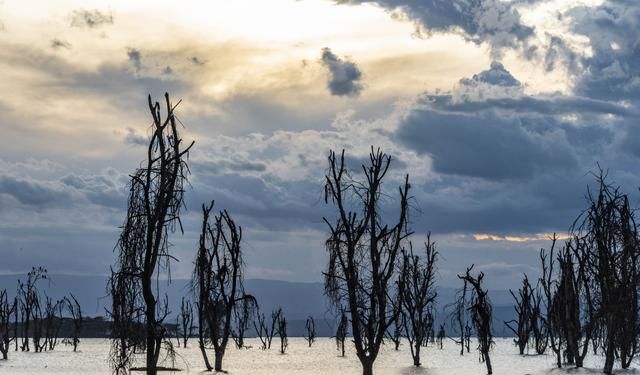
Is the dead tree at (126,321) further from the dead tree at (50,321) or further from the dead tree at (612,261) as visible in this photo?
the dead tree at (50,321)

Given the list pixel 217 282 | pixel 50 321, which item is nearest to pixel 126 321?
pixel 217 282

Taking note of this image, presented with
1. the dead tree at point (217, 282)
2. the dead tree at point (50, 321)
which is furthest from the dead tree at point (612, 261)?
the dead tree at point (50, 321)

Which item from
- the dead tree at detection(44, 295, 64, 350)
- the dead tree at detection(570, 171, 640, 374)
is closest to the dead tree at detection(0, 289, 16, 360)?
the dead tree at detection(44, 295, 64, 350)

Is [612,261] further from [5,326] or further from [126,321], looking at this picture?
[5,326]

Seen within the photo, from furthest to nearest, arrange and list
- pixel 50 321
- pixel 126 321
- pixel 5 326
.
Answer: pixel 50 321 < pixel 5 326 < pixel 126 321

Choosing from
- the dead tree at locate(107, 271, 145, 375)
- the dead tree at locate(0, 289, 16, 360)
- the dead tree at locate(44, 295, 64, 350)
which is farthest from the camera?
the dead tree at locate(44, 295, 64, 350)

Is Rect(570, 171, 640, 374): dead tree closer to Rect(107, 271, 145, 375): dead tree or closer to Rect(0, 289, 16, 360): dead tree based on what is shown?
Rect(107, 271, 145, 375): dead tree

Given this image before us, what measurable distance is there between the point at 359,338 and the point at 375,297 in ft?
4.96

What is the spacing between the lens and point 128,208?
714 inches

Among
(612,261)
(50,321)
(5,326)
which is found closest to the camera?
(612,261)

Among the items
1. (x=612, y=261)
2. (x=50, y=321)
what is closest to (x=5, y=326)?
(x=50, y=321)

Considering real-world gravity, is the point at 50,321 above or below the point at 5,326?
above

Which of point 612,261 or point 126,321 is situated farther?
point 612,261

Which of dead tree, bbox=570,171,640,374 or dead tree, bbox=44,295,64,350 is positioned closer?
dead tree, bbox=570,171,640,374
